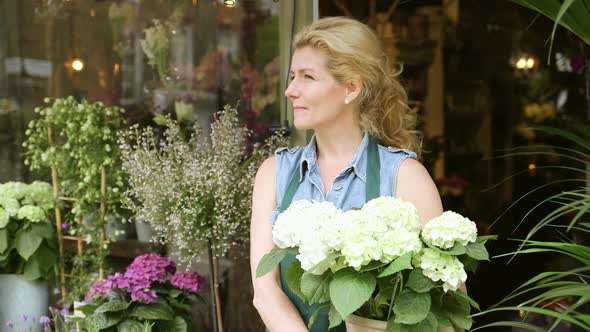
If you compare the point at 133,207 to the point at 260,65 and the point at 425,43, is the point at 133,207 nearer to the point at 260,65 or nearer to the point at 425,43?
the point at 260,65

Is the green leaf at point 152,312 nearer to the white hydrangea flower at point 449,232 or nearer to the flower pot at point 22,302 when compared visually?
the flower pot at point 22,302

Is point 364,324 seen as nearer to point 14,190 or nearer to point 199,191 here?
point 199,191

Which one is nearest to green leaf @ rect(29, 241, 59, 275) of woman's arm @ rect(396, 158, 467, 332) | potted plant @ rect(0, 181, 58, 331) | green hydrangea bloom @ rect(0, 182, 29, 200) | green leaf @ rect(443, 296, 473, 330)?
potted plant @ rect(0, 181, 58, 331)

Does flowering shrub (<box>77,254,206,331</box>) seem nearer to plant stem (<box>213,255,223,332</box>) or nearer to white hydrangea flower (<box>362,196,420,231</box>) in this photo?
plant stem (<box>213,255,223,332</box>)

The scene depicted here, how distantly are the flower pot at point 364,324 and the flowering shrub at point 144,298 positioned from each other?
1435mm

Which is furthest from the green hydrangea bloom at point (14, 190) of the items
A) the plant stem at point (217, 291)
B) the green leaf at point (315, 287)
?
the green leaf at point (315, 287)

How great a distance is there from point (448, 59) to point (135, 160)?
150 inches

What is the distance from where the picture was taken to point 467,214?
5719mm

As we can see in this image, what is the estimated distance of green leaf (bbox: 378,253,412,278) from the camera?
59.4 inches

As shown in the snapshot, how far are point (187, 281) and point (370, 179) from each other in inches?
51.4

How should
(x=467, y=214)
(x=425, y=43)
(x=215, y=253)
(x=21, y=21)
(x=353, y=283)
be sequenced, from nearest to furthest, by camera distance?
(x=353, y=283) < (x=215, y=253) < (x=21, y=21) < (x=467, y=214) < (x=425, y=43)

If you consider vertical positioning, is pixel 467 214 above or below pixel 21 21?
below

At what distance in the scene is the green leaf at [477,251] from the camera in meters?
1.57

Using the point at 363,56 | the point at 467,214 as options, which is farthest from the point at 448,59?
the point at 363,56
